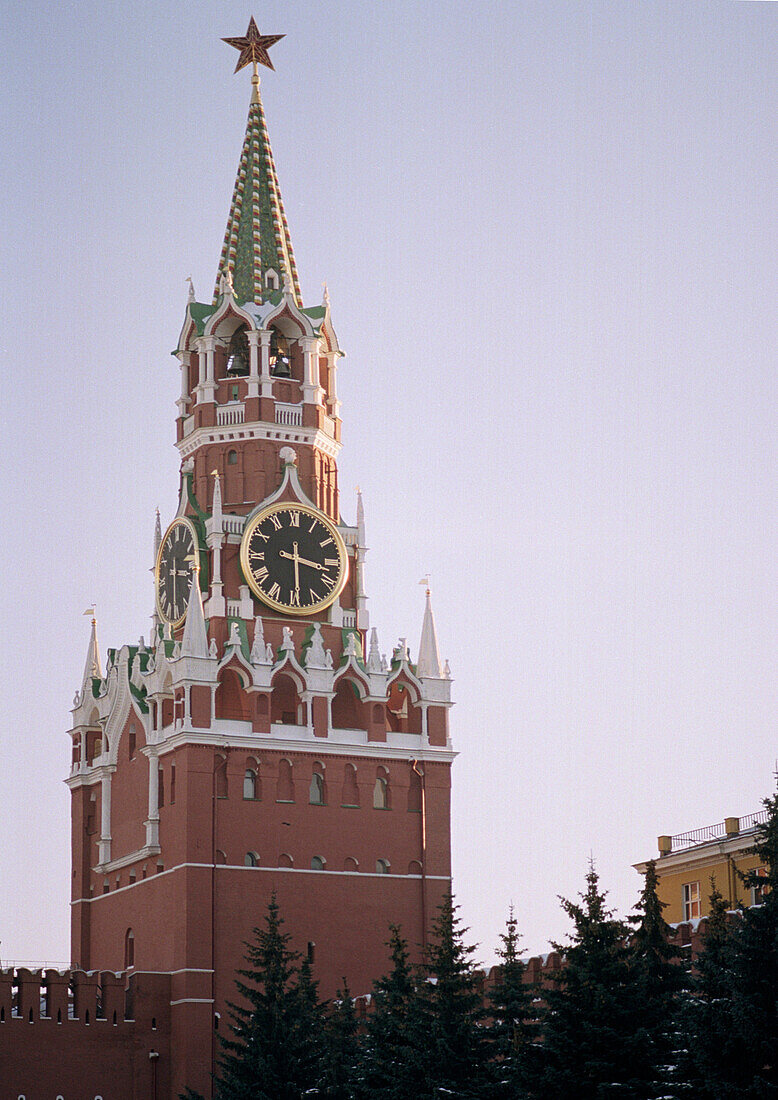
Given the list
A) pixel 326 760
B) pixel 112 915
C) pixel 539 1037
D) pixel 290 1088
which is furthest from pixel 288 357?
pixel 539 1037

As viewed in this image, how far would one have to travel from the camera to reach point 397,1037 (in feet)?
139

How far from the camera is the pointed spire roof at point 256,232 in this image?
62.6m

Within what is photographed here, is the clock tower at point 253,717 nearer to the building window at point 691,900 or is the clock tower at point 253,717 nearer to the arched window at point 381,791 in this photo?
the arched window at point 381,791

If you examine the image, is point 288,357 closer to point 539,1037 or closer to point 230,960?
point 230,960

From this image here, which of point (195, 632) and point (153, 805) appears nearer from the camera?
point (153, 805)

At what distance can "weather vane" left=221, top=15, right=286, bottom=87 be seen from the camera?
211 ft

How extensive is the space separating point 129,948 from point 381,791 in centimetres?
784

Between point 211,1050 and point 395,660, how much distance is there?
479 inches

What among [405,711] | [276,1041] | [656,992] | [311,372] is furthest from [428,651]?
[656,992]

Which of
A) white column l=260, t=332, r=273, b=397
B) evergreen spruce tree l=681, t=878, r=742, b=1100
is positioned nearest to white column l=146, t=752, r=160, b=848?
white column l=260, t=332, r=273, b=397

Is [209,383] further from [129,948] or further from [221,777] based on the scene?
[129,948]

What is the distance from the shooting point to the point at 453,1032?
40094 mm

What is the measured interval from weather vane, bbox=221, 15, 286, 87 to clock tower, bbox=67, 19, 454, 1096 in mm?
264

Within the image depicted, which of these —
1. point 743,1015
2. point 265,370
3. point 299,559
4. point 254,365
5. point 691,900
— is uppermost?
point 254,365
